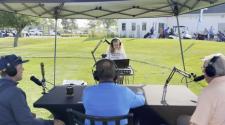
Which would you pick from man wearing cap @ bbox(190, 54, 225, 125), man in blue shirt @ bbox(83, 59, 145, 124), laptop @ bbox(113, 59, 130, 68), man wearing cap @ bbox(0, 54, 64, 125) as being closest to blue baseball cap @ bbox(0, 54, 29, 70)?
man wearing cap @ bbox(0, 54, 64, 125)

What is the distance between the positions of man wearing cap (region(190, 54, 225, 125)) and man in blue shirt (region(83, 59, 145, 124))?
2.22 feet

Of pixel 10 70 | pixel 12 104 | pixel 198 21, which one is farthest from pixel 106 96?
pixel 198 21

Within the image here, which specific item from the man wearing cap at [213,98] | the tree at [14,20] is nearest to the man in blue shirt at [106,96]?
the man wearing cap at [213,98]

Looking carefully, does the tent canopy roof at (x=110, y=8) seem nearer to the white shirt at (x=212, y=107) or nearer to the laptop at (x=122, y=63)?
the laptop at (x=122, y=63)

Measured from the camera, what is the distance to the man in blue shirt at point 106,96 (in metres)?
3.74

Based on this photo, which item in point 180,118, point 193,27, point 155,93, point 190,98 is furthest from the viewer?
point 193,27

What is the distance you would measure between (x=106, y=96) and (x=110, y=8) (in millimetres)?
4502

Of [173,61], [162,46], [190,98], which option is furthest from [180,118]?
[162,46]

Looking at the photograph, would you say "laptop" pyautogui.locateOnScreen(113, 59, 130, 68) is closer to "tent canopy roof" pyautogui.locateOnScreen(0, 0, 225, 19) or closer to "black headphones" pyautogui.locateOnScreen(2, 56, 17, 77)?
"tent canopy roof" pyautogui.locateOnScreen(0, 0, 225, 19)

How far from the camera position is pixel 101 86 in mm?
3791

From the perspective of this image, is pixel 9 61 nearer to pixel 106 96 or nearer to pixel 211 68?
pixel 106 96

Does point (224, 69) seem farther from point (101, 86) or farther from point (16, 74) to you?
point (16, 74)

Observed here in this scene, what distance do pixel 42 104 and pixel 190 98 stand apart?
6.04ft

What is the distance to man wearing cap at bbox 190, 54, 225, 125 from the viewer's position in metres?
3.44
